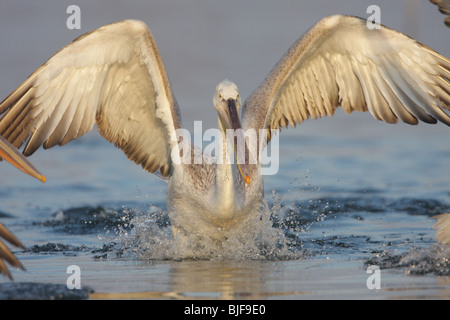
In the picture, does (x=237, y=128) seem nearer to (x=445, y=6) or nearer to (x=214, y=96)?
(x=214, y=96)

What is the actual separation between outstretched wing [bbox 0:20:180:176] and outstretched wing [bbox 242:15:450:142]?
3.44ft

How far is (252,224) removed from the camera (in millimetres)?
7738

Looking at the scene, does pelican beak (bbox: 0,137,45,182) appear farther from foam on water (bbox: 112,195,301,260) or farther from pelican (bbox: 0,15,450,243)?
foam on water (bbox: 112,195,301,260)

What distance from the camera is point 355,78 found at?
8133 millimetres

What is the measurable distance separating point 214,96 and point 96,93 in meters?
1.14

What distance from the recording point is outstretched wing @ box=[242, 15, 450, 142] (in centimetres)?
757

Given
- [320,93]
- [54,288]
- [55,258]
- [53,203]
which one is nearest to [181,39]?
[53,203]

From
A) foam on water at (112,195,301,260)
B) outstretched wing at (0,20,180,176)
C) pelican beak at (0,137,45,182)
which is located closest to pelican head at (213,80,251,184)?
outstretched wing at (0,20,180,176)

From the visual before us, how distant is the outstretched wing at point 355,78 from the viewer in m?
7.57

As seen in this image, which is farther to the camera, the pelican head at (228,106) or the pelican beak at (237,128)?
the pelican head at (228,106)

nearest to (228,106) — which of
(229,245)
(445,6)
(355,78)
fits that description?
(229,245)

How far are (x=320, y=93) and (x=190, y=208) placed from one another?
188cm

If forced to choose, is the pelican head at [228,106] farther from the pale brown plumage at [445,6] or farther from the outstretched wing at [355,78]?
the pale brown plumage at [445,6]

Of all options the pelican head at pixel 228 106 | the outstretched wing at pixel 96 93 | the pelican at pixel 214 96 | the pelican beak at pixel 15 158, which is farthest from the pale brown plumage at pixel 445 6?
the pelican beak at pixel 15 158
